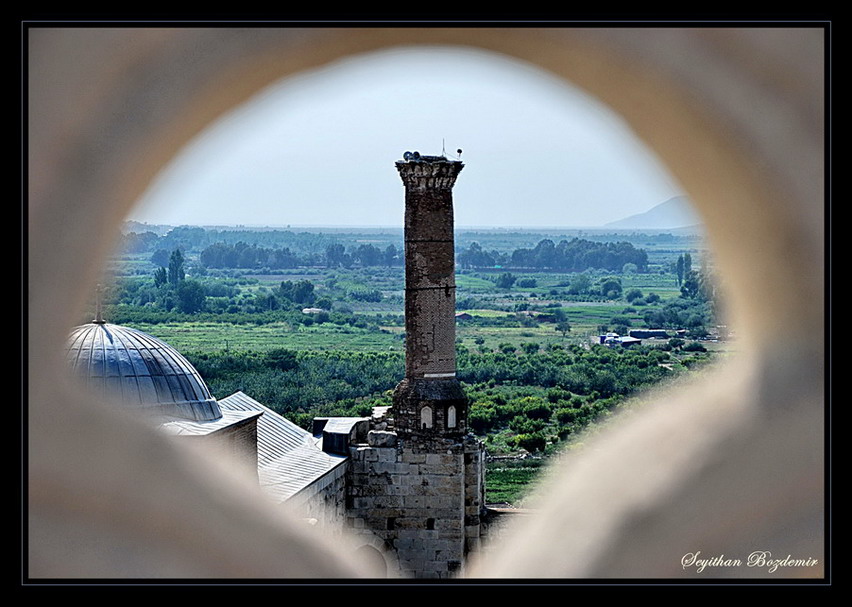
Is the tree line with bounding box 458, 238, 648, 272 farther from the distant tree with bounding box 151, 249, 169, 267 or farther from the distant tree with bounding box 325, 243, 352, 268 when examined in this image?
the distant tree with bounding box 151, 249, 169, 267

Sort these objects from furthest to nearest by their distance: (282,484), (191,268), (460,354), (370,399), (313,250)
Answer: (313,250) → (191,268) → (460,354) → (370,399) → (282,484)

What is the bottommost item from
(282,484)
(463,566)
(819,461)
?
(463,566)

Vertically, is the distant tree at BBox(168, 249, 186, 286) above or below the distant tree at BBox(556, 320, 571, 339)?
above

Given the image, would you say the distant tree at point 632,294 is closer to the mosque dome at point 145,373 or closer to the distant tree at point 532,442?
the distant tree at point 532,442

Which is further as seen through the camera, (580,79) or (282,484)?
(282,484)

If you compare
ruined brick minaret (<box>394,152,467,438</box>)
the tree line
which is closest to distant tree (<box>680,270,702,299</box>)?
the tree line

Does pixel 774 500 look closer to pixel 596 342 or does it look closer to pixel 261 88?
pixel 261 88

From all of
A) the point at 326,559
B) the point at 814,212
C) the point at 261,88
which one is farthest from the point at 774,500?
the point at 261,88
